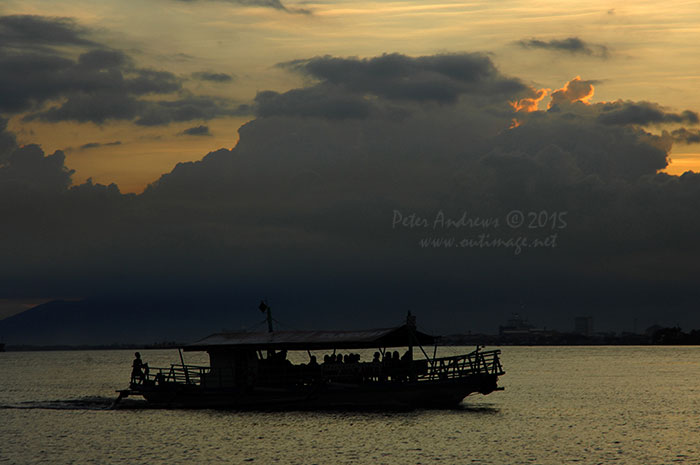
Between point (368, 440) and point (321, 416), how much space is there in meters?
9.51

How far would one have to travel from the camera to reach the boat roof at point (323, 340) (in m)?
49.5

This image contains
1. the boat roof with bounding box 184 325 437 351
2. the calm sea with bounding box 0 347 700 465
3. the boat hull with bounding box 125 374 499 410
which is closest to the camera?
the calm sea with bounding box 0 347 700 465

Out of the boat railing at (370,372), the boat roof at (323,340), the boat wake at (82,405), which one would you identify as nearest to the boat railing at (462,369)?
the boat railing at (370,372)

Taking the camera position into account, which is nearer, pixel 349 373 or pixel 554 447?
pixel 554 447

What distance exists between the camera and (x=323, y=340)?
165 feet

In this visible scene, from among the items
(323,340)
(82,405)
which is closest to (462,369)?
(323,340)

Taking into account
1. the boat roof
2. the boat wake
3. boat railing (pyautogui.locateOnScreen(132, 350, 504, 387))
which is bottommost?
the boat wake

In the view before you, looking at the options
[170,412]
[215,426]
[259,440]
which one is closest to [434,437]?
[259,440]

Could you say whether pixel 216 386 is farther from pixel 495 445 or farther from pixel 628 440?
pixel 628 440

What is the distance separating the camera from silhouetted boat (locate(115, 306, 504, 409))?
50.2 m

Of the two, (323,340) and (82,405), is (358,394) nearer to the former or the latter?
(323,340)

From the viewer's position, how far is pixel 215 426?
50594 millimetres

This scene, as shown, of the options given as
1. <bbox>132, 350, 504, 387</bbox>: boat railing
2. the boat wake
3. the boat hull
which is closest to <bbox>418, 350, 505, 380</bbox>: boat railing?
<bbox>132, 350, 504, 387</bbox>: boat railing

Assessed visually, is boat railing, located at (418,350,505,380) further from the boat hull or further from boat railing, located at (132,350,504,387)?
the boat hull
